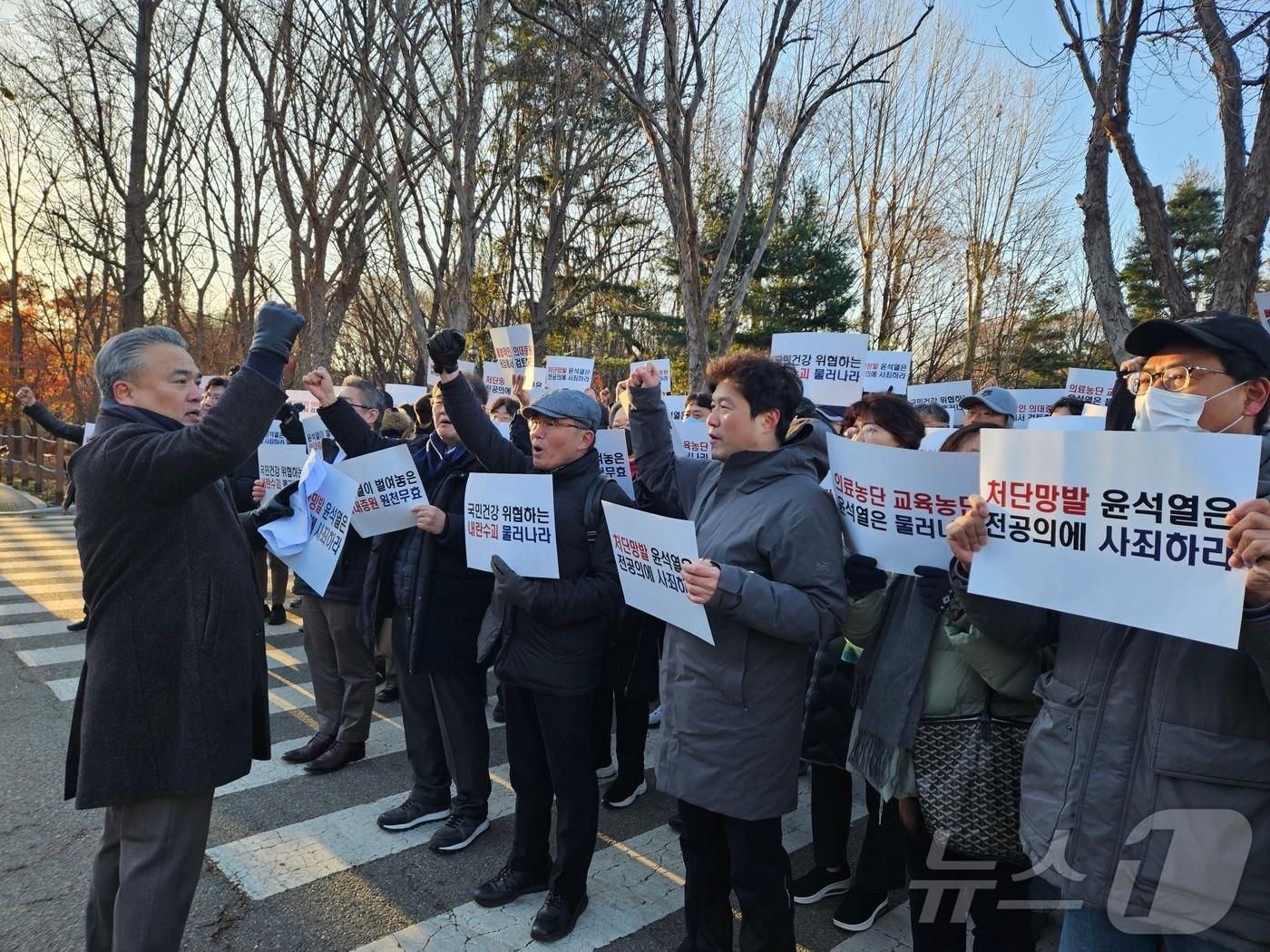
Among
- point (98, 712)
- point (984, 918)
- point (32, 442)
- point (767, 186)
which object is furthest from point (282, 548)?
point (32, 442)

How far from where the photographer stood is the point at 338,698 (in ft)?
15.8

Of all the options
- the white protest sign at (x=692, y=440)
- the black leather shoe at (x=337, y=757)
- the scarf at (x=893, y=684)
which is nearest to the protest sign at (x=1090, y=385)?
the white protest sign at (x=692, y=440)

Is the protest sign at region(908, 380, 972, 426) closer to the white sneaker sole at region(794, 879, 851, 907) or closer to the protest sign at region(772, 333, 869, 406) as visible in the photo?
the protest sign at region(772, 333, 869, 406)

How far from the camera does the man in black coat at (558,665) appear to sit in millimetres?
3098

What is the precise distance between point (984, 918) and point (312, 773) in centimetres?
362

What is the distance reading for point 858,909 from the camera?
10.7ft

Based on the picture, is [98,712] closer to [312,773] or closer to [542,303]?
[312,773]

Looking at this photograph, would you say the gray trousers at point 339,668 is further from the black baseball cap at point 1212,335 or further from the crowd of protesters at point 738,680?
the black baseball cap at point 1212,335

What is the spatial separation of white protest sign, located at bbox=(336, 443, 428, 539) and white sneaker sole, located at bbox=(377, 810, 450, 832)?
4.71ft

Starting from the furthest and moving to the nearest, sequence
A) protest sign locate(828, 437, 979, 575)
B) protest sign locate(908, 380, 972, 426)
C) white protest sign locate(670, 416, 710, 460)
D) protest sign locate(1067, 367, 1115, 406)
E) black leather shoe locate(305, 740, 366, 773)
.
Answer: protest sign locate(908, 380, 972, 426) < protest sign locate(1067, 367, 1115, 406) < white protest sign locate(670, 416, 710, 460) < black leather shoe locate(305, 740, 366, 773) < protest sign locate(828, 437, 979, 575)

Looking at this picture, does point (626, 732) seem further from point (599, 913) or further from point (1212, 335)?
point (1212, 335)

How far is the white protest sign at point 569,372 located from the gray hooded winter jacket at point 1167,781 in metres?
7.81

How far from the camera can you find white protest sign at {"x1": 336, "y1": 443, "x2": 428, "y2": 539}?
3.78 m

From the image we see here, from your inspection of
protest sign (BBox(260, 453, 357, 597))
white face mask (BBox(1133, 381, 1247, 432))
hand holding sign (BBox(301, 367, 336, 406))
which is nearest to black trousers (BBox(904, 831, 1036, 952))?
white face mask (BBox(1133, 381, 1247, 432))
